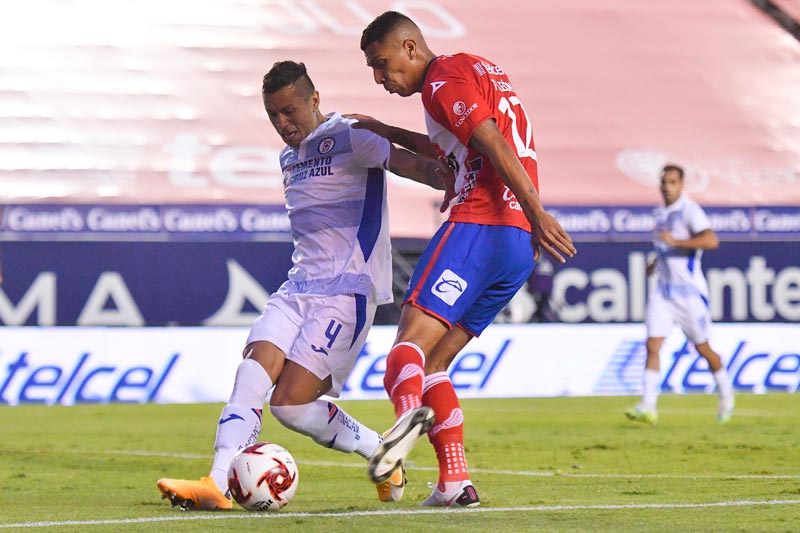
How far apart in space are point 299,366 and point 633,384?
35.9ft

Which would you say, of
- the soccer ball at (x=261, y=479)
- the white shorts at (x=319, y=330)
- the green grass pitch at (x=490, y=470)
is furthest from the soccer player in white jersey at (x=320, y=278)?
the green grass pitch at (x=490, y=470)

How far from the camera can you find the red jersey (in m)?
5.38

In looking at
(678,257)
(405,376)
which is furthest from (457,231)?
(678,257)

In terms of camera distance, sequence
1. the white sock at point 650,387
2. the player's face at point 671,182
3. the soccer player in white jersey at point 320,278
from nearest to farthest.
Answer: the soccer player in white jersey at point 320,278 → the white sock at point 650,387 → the player's face at point 671,182

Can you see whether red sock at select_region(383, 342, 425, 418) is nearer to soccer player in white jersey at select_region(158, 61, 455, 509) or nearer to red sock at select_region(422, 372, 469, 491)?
red sock at select_region(422, 372, 469, 491)

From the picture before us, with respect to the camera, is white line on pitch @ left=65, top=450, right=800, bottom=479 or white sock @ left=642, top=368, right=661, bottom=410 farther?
white sock @ left=642, top=368, right=661, bottom=410

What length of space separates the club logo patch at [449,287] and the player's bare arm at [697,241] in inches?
302

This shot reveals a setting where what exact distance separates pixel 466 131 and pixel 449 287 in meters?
0.65

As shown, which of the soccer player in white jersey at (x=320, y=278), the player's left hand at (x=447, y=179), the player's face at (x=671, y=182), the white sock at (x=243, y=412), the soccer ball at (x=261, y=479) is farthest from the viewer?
the player's face at (x=671, y=182)

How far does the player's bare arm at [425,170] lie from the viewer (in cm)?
583

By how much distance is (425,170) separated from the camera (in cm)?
597

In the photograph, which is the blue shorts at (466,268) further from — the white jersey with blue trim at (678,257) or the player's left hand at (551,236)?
the white jersey with blue trim at (678,257)

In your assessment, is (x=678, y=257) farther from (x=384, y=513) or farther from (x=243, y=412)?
(x=384, y=513)

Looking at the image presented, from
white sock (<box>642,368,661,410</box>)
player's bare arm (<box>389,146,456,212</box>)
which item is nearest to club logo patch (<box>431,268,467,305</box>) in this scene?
player's bare arm (<box>389,146,456,212</box>)
